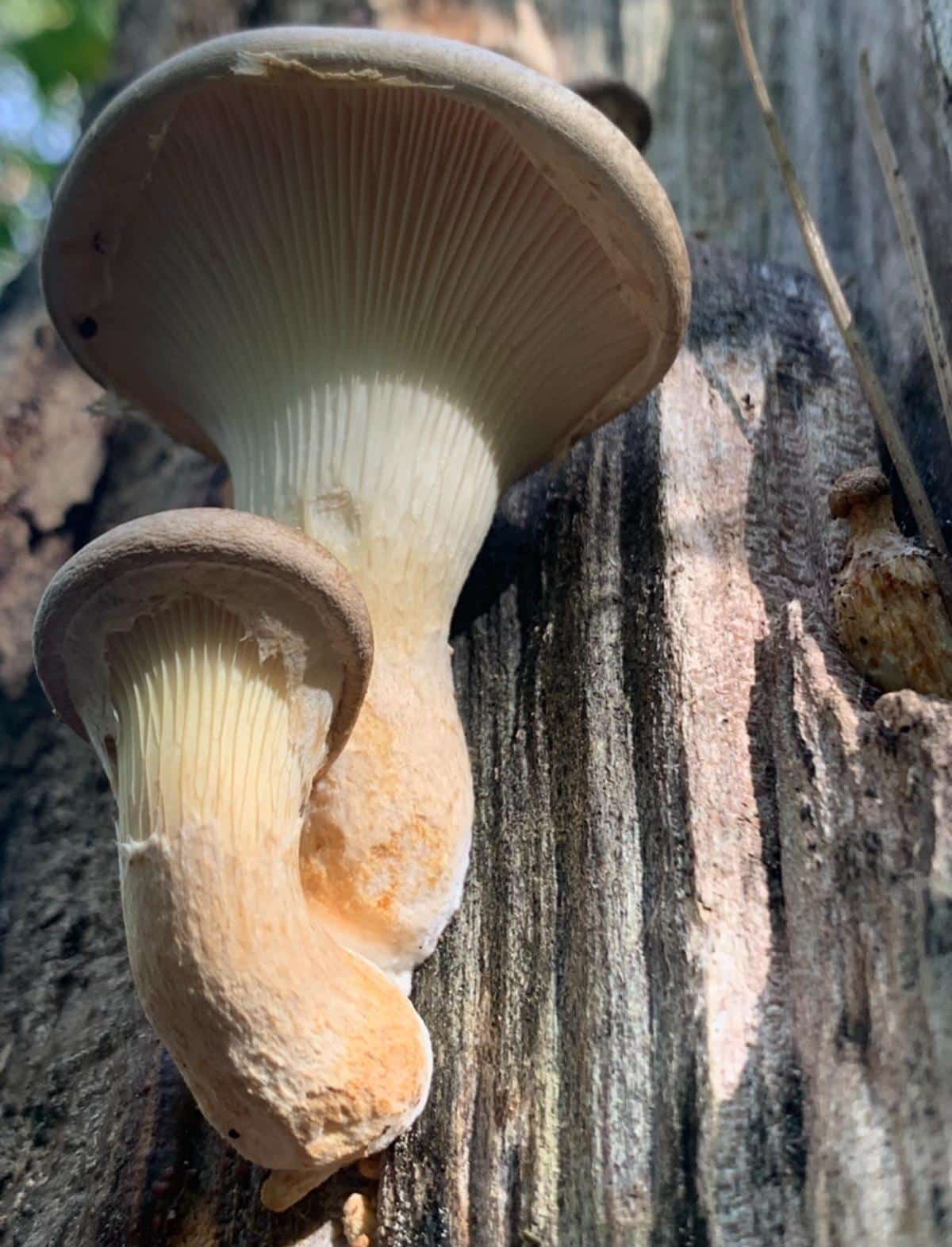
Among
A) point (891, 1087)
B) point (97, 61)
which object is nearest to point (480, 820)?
point (891, 1087)

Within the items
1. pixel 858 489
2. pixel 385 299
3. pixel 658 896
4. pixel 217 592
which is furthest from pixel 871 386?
pixel 217 592

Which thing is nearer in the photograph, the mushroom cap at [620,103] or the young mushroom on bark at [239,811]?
the young mushroom on bark at [239,811]

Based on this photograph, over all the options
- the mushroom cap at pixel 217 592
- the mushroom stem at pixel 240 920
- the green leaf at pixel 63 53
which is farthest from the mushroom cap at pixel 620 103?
the green leaf at pixel 63 53

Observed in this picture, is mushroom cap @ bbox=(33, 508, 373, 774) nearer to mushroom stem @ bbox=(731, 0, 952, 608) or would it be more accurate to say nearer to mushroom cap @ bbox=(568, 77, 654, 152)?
mushroom stem @ bbox=(731, 0, 952, 608)

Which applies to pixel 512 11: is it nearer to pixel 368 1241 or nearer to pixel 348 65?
pixel 348 65

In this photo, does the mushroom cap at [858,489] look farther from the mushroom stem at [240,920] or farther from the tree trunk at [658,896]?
the mushroom stem at [240,920]

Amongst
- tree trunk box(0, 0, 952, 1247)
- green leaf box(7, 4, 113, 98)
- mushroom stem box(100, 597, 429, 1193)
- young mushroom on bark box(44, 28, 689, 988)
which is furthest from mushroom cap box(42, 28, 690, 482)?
green leaf box(7, 4, 113, 98)
